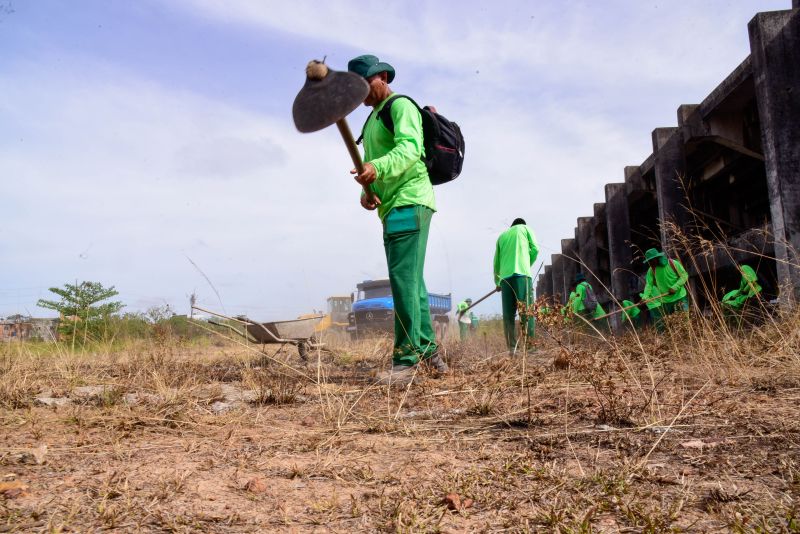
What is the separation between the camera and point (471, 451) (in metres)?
2.02

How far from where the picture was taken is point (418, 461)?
75.7 inches

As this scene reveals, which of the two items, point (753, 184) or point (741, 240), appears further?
point (753, 184)

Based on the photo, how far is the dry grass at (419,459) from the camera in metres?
1.41

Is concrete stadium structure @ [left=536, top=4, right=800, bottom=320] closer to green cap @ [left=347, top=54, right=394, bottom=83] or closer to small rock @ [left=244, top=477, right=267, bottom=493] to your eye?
small rock @ [left=244, top=477, right=267, bottom=493]

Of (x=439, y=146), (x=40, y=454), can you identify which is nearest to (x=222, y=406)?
(x=40, y=454)

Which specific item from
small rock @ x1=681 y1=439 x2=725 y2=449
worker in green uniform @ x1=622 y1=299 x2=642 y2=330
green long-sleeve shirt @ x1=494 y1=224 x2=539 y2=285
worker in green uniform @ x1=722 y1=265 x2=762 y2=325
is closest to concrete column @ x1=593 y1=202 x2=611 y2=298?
worker in green uniform @ x1=622 y1=299 x2=642 y2=330

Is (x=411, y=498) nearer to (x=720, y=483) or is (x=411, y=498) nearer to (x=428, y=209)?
(x=720, y=483)

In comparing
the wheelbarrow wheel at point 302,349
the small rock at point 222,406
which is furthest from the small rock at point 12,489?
the wheelbarrow wheel at point 302,349

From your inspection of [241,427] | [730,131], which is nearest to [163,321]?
[241,427]

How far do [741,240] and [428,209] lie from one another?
4.31 meters

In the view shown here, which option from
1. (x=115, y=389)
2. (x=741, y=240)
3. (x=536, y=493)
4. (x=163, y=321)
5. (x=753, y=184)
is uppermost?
(x=753, y=184)

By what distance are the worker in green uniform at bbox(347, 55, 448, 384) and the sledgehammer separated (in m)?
0.46

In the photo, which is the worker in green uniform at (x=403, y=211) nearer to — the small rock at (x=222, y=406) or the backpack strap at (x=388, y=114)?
the backpack strap at (x=388, y=114)

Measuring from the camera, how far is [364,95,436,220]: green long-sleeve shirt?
359 centimetres
